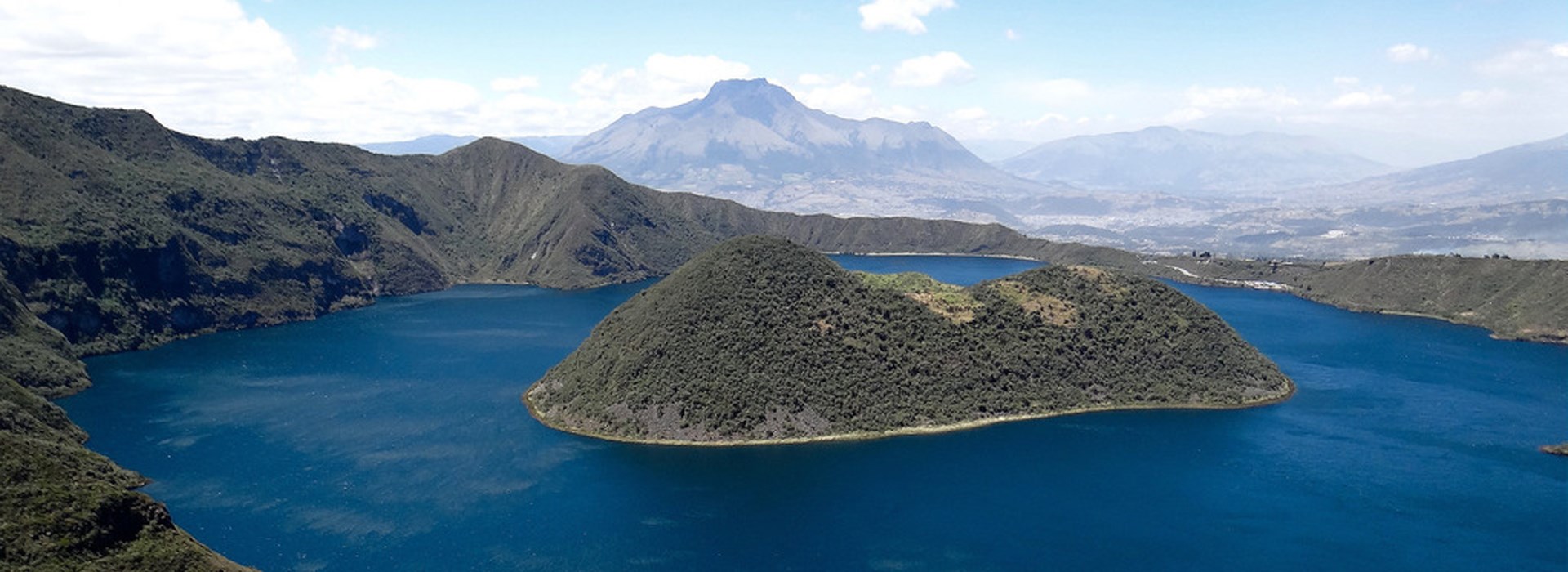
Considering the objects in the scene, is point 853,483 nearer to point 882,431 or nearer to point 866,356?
point 882,431

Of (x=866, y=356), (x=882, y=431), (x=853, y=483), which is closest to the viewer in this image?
(x=853, y=483)

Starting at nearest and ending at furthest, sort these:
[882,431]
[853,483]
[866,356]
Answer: [853,483]
[882,431]
[866,356]

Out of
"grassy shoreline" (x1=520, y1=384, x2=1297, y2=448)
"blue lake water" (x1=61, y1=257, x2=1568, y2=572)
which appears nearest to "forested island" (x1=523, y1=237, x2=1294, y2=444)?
"grassy shoreline" (x1=520, y1=384, x2=1297, y2=448)

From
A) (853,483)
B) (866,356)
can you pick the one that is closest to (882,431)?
(866,356)

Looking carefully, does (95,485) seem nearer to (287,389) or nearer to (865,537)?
(865,537)

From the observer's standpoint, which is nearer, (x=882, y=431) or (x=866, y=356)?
(x=882, y=431)

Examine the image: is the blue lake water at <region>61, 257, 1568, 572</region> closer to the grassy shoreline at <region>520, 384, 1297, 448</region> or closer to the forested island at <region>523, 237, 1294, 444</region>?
the grassy shoreline at <region>520, 384, 1297, 448</region>

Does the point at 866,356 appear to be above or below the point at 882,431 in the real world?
above
